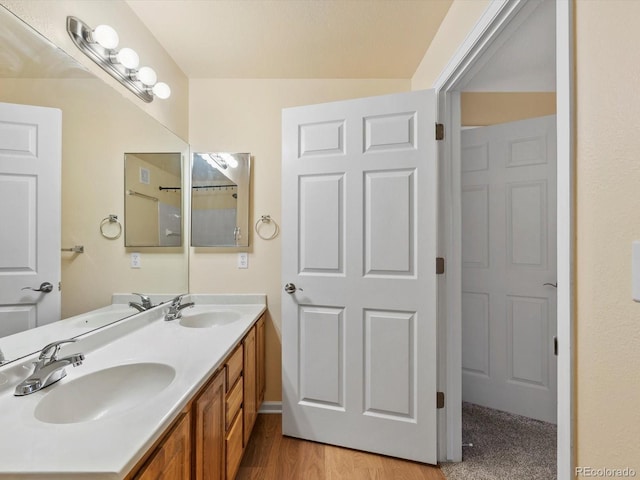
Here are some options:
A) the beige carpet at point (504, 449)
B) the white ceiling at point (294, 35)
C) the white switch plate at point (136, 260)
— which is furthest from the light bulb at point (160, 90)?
the beige carpet at point (504, 449)

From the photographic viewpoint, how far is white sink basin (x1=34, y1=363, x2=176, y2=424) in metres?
0.82

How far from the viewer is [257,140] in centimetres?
211

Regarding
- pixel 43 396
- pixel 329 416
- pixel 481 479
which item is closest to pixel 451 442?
pixel 481 479

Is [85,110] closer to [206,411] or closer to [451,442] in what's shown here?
[206,411]

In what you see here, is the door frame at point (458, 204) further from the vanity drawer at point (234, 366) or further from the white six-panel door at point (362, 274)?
the vanity drawer at point (234, 366)

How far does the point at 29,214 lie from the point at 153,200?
0.75 metres

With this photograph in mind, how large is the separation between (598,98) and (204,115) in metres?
2.19

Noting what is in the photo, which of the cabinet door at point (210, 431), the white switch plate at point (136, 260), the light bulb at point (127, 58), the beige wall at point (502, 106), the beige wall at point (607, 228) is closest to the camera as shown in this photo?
the beige wall at point (607, 228)

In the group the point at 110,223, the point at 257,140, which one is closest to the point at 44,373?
the point at 110,223

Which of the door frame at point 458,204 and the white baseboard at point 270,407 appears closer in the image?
the door frame at point 458,204

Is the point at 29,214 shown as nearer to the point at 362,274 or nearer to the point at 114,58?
the point at 114,58

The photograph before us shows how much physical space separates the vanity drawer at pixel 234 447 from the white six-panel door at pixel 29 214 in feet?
2.87

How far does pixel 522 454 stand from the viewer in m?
1.63

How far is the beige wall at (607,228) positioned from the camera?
0.59 metres
